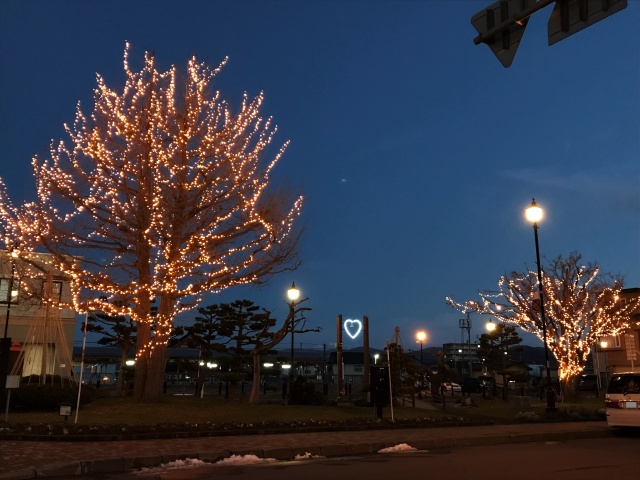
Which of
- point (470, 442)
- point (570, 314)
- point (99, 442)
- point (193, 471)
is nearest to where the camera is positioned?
point (193, 471)

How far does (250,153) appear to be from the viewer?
2136 cm

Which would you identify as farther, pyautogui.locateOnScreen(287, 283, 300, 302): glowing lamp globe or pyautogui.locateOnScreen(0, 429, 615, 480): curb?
pyautogui.locateOnScreen(287, 283, 300, 302): glowing lamp globe

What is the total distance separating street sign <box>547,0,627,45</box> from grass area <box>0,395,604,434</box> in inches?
457

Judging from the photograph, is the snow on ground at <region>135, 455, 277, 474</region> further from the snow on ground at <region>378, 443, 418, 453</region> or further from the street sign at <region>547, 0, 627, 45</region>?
the street sign at <region>547, 0, 627, 45</region>

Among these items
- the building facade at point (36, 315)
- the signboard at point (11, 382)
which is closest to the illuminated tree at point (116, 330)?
the building facade at point (36, 315)

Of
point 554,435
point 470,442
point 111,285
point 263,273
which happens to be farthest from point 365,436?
point 111,285

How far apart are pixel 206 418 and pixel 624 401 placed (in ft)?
37.3

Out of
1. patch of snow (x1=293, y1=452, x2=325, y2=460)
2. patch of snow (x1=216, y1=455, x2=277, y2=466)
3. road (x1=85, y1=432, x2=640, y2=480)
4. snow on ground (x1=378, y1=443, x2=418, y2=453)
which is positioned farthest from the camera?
snow on ground (x1=378, y1=443, x2=418, y2=453)

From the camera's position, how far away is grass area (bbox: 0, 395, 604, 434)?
14.1 metres

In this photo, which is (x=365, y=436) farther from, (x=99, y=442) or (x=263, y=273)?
(x=263, y=273)

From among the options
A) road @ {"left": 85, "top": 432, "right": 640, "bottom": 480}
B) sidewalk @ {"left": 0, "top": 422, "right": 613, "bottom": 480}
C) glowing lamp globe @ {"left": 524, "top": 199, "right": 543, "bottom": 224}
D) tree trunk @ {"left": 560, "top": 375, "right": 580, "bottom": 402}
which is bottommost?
road @ {"left": 85, "top": 432, "right": 640, "bottom": 480}

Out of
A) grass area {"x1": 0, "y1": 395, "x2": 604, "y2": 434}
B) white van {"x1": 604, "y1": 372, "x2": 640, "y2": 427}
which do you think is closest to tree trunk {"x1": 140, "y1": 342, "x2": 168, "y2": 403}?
grass area {"x1": 0, "y1": 395, "x2": 604, "y2": 434}

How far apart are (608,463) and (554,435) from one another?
5.19 meters

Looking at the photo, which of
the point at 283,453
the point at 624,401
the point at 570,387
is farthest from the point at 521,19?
the point at 570,387
